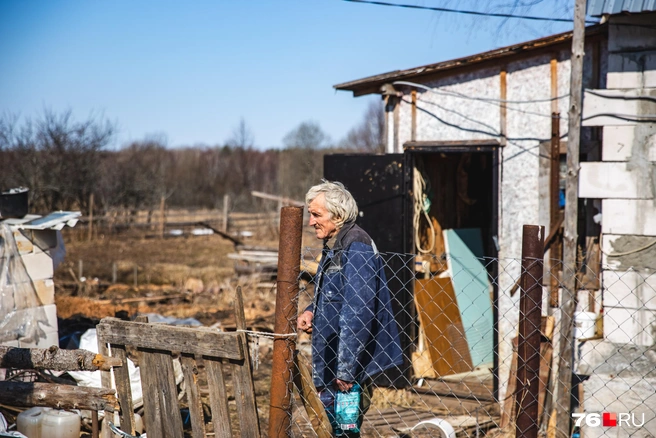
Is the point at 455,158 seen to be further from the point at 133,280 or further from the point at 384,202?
the point at 133,280

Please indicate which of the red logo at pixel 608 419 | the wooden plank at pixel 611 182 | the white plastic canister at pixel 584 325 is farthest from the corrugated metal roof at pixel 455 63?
the red logo at pixel 608 419

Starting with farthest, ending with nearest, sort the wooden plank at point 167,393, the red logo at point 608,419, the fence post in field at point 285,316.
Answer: the red logo at point 608,419, the wooden plank at point 167,393, the fence post in field at point 285,316

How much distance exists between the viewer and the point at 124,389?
3826 mm

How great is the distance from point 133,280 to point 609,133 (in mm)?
Result: 11389

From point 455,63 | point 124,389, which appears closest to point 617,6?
point 455,63

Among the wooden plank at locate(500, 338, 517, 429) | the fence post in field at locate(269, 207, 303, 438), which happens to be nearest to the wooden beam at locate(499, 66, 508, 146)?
the wooden plank at locate(500, 338, 517, 429)

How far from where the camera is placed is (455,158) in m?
8.61

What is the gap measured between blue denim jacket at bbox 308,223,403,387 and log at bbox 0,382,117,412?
4.58 ft

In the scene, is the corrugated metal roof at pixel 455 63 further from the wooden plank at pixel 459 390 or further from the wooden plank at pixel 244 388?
the wooden plank at pixel 244 388

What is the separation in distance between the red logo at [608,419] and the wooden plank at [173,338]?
11.2ft

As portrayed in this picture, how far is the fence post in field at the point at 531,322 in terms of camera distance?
287 centimetres

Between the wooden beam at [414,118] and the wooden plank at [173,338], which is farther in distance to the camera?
the wooden beam at [414,118]

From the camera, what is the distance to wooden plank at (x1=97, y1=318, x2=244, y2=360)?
3.27 meters

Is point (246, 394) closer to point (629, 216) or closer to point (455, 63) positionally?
point (629, 216)
